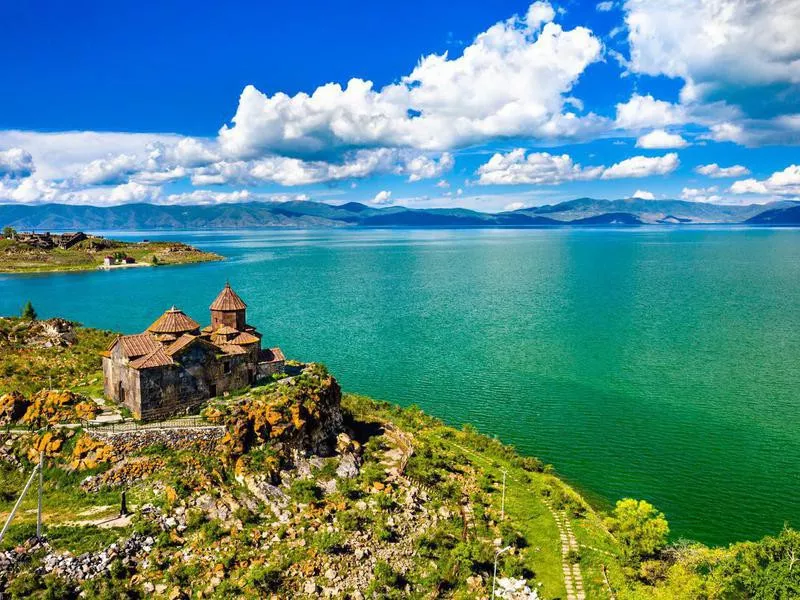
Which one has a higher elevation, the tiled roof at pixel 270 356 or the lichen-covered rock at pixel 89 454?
the tiled roof at pixel 270 356

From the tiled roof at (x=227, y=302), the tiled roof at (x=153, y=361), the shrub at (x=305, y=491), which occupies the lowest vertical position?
the shrub at (x=305, y=491)

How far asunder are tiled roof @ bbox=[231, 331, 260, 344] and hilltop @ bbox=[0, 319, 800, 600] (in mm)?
3298

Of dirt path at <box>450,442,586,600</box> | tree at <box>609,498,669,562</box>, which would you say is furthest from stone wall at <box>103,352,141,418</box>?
tree at <box>609,498,669,562</box>

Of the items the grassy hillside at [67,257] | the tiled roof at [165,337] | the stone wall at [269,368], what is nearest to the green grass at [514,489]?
the stone wall at [269,368]

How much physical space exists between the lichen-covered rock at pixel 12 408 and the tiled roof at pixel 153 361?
7.17 metres

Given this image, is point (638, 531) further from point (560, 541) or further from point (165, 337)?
point (165, 337)

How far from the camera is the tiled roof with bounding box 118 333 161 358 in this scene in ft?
114

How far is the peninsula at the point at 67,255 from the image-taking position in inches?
6481

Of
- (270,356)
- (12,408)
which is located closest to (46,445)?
(12,408)

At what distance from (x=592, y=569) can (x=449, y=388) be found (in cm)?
2805

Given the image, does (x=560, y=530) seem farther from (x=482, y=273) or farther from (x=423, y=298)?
(x=482, y=273)

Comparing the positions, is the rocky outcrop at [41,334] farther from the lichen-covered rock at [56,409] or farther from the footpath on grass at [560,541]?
the footpath on grass at [560,541]

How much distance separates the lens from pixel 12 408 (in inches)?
1319

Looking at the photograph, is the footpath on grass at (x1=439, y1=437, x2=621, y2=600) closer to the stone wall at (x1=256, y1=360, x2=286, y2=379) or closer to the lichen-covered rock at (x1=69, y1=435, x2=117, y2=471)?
the stone wall at (x1=256, y1=360, x2=286, y2=379)
